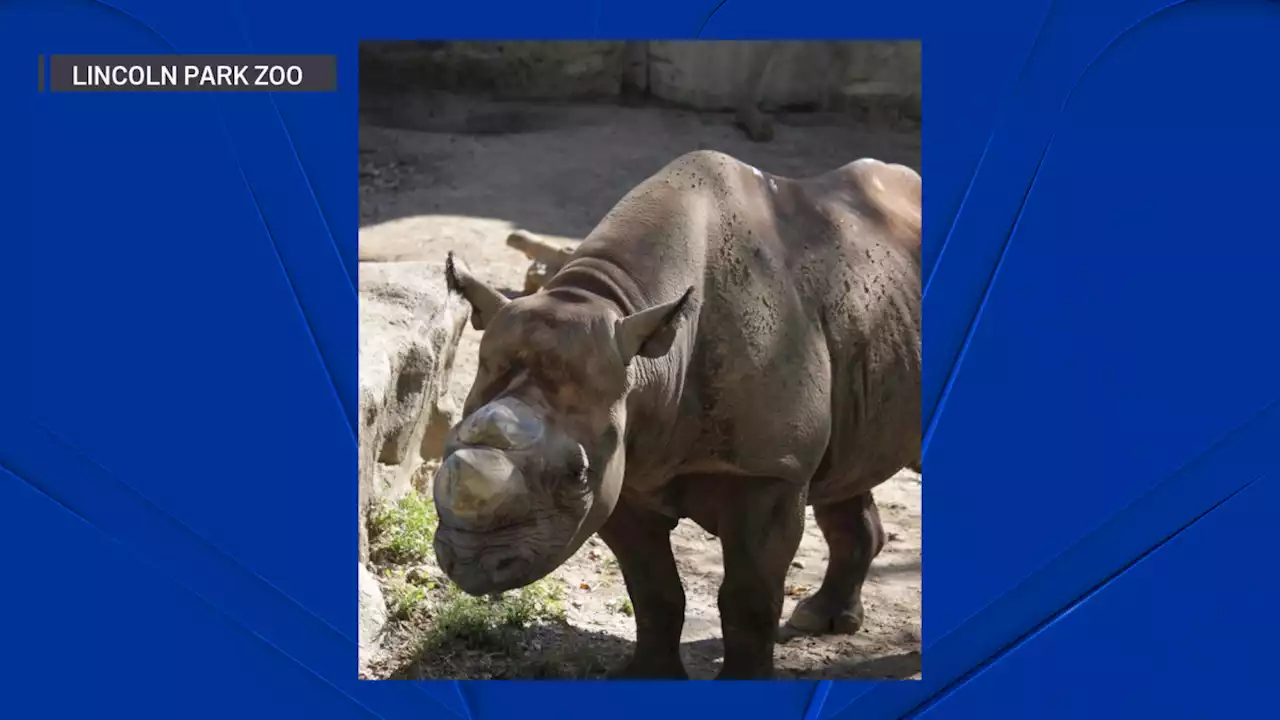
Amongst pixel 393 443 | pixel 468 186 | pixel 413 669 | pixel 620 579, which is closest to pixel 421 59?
pixel 468 186

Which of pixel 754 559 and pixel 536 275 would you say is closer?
pixel 754 559

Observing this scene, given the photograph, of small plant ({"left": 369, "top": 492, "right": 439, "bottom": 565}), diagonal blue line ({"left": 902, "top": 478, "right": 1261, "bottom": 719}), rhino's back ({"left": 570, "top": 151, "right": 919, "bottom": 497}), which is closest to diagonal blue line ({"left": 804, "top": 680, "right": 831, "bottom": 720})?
diagonal blue line ({"left": 902, "top": 478, "right": 1261, "bottom": 719})

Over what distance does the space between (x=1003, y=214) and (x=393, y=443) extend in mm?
3297

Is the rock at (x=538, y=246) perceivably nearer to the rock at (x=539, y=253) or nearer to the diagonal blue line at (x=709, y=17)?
the rock at (x=539, y=253)

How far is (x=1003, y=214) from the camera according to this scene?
551cm

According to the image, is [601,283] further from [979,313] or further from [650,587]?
[650,587]

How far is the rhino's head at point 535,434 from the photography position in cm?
492

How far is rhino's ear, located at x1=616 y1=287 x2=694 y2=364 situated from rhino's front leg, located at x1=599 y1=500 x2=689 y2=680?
3.75ft

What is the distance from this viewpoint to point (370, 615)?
6.30 metres

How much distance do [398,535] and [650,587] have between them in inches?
54.4

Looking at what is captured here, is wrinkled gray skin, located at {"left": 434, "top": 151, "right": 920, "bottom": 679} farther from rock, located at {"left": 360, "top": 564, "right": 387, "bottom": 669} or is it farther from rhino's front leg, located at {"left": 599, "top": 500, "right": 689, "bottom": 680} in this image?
rock, located at {"left": 360, "top": 564, "right": 387, "bottom": 669}

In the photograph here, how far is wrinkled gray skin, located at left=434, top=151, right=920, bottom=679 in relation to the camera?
16.5ft

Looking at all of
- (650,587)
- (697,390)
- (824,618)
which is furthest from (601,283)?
(824,618)

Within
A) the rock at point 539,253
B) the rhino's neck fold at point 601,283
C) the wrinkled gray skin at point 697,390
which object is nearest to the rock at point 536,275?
the rock at point 539,253
